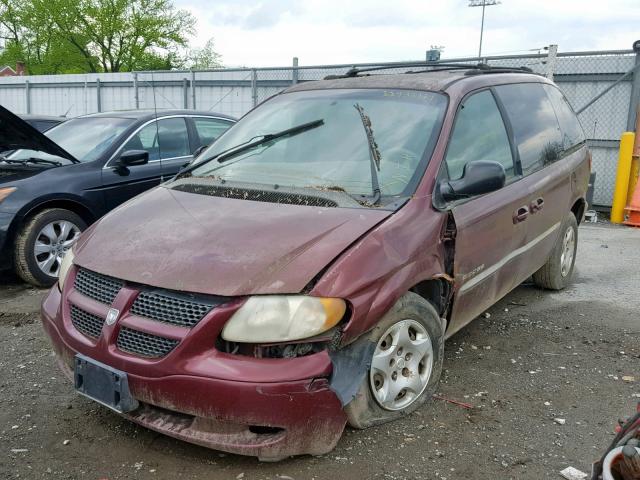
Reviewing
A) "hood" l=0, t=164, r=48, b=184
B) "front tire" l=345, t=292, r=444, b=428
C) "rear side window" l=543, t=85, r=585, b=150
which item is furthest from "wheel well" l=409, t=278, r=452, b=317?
"hood" l=0, t=164, r=48, b=184

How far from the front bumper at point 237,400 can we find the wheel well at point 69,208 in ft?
11.0

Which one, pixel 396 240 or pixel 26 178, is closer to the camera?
pixel 396 240

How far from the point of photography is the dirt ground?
276cm

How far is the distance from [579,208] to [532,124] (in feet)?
4.88

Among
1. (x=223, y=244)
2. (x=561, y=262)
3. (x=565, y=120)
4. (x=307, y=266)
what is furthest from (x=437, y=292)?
(x=565, y=120)

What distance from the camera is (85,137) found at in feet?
21.4

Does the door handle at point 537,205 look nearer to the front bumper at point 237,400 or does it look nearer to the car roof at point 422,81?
the car roof at point 422,81

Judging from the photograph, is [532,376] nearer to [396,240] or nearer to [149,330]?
[396,240]

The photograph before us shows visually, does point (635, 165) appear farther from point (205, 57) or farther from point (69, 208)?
point (205, 57)

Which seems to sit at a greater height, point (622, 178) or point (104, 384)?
point (622, 178)

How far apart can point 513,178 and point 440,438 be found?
74.3 inches

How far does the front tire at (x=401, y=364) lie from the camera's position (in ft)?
9.37

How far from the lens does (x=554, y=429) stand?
10.3ft

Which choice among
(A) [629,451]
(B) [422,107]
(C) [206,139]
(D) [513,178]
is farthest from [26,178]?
(A) [629,451]
